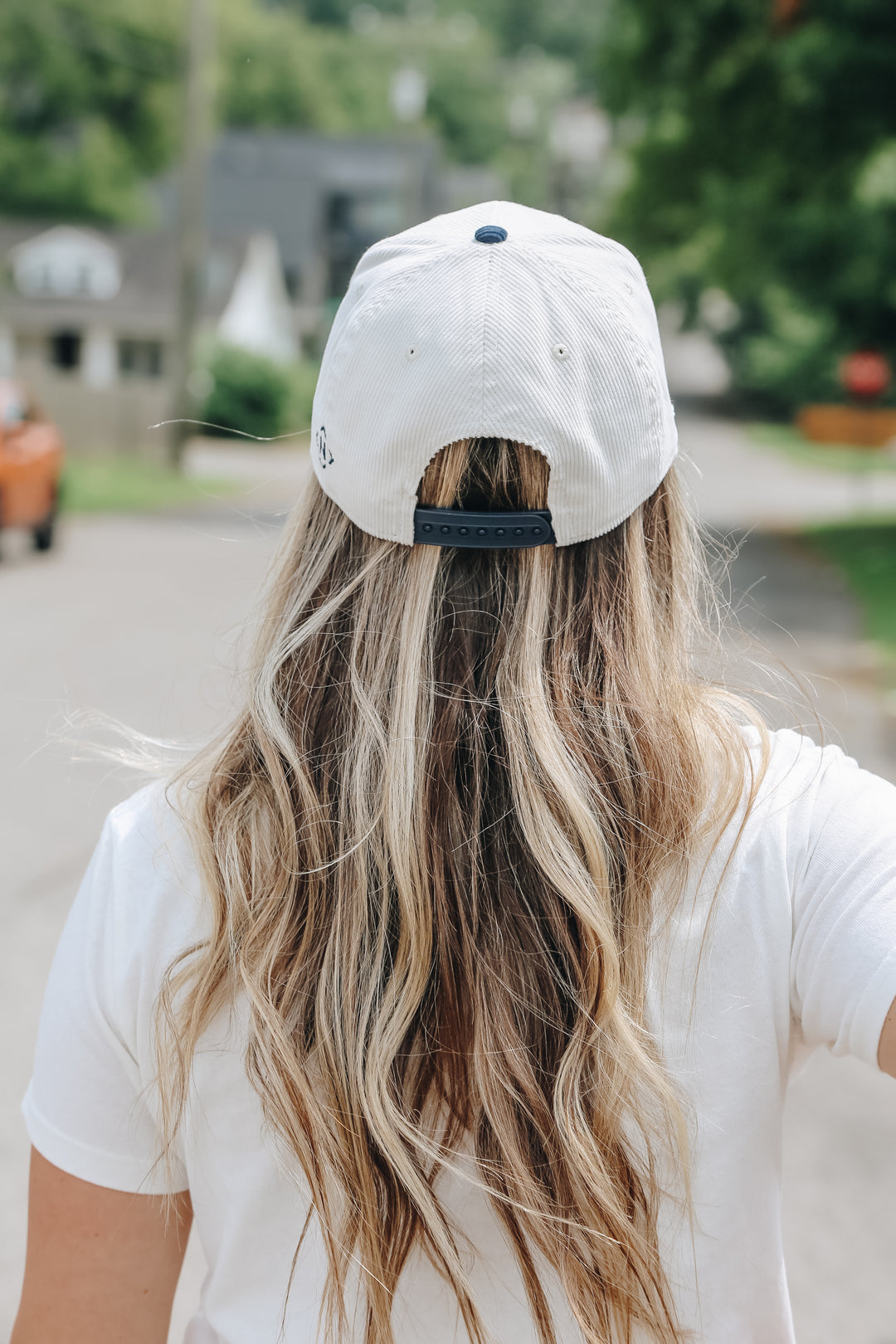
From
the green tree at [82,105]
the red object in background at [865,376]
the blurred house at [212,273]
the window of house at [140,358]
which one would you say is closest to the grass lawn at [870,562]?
the red object in background at [865,376]

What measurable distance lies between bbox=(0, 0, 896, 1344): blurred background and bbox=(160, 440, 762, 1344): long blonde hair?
0.27 m

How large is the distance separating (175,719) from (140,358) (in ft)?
99.7

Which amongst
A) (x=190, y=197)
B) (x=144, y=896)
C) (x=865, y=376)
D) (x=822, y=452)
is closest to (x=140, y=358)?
(x=190, y=197)

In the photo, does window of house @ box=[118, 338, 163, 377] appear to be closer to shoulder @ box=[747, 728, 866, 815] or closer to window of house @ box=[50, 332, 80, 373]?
window of house @ box=[50, 332, 80, 373]

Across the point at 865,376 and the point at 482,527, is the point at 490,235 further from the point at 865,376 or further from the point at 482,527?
the point at 865,376

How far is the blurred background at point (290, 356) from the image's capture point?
3348 millimetres

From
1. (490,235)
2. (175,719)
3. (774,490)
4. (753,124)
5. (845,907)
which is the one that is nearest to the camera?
(845,907)

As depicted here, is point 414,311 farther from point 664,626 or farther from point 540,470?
point 664,626

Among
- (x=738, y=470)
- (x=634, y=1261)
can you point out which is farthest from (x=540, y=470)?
(x=738, y=470)

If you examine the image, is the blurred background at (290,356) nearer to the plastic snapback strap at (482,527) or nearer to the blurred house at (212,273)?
the blurred house at (212,273)

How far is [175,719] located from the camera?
19.6 feet

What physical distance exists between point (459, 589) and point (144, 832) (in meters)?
0.34

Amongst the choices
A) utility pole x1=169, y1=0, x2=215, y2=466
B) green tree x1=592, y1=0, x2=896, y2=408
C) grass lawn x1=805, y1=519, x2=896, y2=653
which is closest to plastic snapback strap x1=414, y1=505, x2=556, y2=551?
grass lawn x1=805, y1=519, x2=896, y2=653

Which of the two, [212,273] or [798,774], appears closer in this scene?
[798,774]
